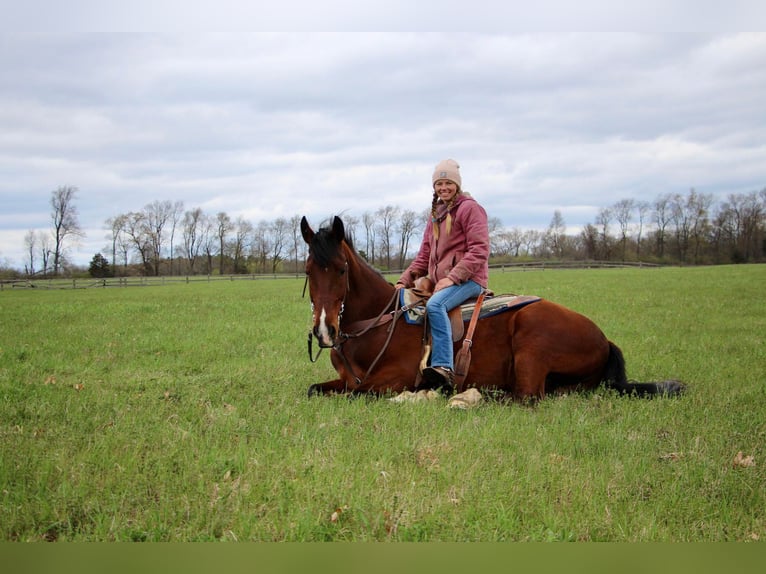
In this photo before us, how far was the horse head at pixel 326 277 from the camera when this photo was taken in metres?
5.96

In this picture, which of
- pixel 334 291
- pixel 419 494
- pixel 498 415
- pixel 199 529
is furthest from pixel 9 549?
pixel 498 415

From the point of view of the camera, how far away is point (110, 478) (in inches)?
153

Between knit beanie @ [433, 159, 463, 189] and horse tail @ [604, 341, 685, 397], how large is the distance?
2989mm

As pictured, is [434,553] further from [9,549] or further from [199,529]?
[9,549]

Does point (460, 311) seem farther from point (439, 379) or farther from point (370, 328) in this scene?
point (370, 328)

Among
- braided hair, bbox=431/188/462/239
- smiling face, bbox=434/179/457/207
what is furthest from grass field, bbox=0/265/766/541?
smiling face, bbox=434/179/457/207

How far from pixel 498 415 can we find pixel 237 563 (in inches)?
150

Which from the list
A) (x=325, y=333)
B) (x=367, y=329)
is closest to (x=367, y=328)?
(x=367, y=329)

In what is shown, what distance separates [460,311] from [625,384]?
2.32 metres

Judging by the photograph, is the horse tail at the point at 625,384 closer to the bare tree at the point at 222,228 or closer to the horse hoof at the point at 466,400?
the horse hoof at the point at 466,400

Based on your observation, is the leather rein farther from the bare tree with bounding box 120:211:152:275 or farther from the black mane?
the bare tree with bounding box 120:211:152:275

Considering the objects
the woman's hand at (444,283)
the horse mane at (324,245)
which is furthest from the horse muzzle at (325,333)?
the woman's hand at (444,283)

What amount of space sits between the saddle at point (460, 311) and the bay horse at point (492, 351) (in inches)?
3.7

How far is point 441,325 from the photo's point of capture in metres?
6.45
